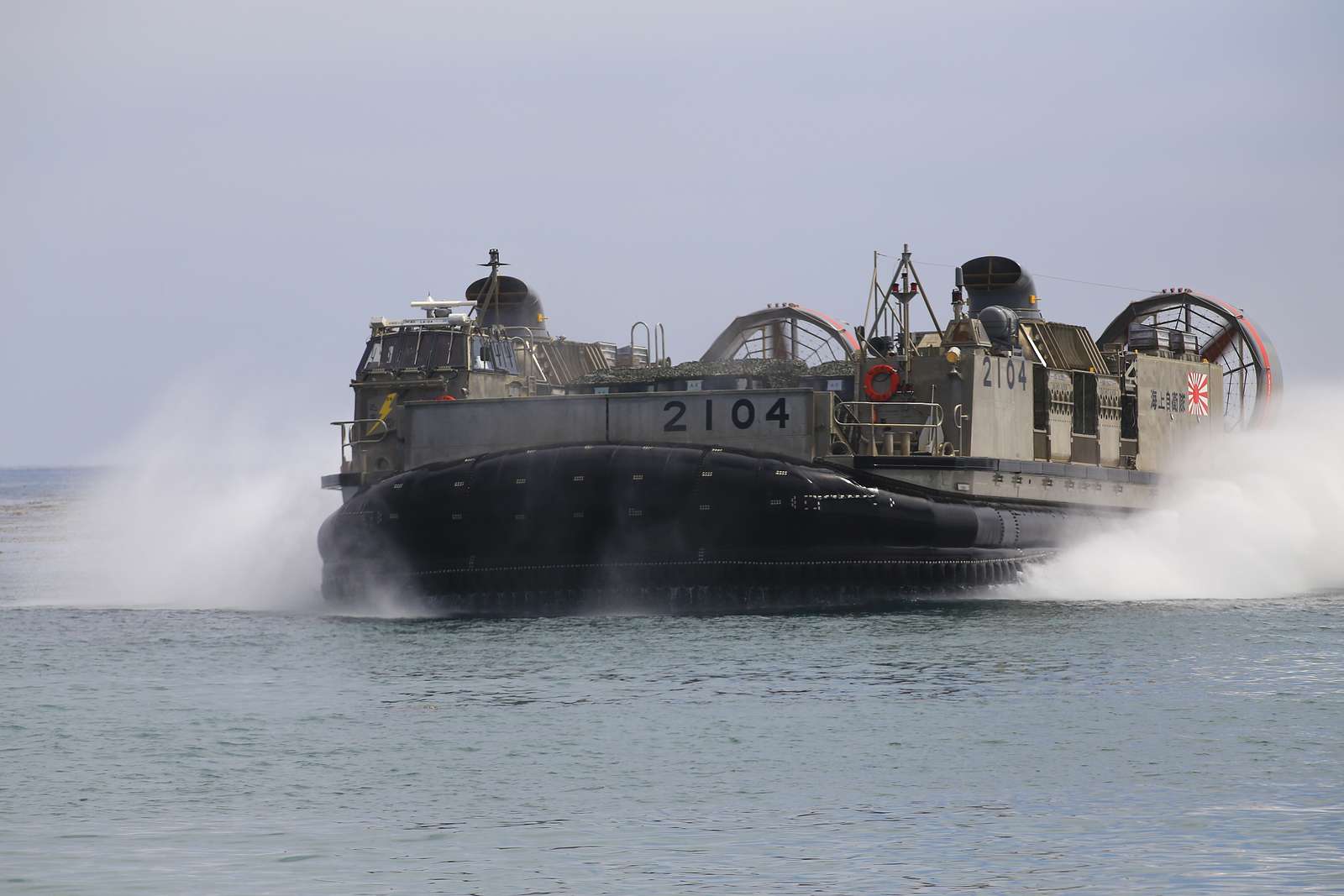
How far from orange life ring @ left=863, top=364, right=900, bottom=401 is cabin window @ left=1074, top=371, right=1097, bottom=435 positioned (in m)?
4.37

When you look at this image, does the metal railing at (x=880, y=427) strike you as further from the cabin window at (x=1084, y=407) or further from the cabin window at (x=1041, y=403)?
the cabin window at (x=1084, y=407)

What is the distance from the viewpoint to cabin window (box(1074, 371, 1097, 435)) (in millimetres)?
23797

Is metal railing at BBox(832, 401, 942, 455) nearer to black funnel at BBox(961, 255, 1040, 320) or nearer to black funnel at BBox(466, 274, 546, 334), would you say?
black funnel at BBox(961, 255, 1040, 320)

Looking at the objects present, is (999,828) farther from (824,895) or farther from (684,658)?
(684,658)

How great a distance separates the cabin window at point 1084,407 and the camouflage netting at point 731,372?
328 centimetres

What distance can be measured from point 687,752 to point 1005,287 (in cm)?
1437

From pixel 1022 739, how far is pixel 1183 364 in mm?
15370

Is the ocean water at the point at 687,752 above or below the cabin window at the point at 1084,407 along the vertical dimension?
below

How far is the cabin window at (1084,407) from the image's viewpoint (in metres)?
23.8

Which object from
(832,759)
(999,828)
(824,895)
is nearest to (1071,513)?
(832,759)

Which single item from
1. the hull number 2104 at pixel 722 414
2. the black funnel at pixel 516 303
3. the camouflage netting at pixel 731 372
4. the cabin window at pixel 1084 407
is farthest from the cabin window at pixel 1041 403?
the black funnel at pixel 516 303

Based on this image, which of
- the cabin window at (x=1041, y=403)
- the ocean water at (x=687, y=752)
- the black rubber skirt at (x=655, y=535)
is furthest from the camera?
the cabin window at (x=1041, y=403)

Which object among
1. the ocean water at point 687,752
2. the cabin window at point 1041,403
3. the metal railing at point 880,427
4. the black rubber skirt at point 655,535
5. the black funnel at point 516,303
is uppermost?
the black funnel at point 516,303

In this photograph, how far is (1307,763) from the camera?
1075cm
